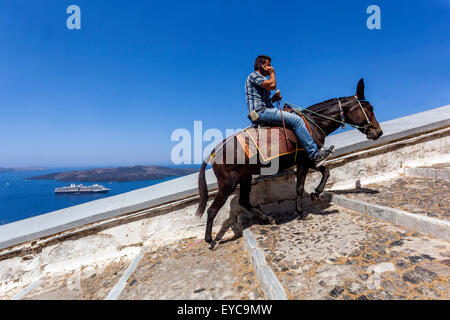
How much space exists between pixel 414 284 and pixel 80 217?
4.75 metres

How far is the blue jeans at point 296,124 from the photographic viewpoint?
348 cm

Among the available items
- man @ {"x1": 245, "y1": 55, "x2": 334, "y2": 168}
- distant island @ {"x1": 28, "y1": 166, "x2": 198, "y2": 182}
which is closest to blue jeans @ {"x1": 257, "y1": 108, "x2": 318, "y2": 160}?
man @ {"x1": 245, "y1": 55, "x2": 334, "y2": 168}

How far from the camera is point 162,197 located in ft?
12.8

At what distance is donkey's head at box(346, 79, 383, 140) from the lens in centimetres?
389

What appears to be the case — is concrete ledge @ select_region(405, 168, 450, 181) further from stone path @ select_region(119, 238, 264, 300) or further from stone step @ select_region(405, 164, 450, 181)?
stone path @ select_region(119, 238, 264, 300)

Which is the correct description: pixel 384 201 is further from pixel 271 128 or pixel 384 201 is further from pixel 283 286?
pixel 283 286

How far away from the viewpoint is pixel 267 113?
3535mm

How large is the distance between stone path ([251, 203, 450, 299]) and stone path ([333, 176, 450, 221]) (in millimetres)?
705

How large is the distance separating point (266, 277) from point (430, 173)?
18.3 feet

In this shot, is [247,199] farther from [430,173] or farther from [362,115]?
[430,173]

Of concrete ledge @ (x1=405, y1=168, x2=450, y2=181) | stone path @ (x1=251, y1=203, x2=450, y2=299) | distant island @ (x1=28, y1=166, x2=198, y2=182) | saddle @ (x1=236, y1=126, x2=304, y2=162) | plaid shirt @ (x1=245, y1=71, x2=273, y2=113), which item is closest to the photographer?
stone path @ (x1=251, y1=203, x2=450, y2=299)

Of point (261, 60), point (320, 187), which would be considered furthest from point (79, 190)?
point (320, 187)

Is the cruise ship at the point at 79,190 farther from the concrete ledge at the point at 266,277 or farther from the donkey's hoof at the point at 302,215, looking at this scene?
the concrete ledge at the point at 266,277
